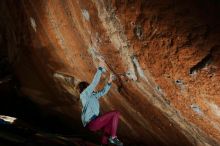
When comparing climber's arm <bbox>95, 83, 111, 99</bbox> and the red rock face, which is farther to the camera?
climber's arm <bbox>95, 83, 111, 99</bbox>

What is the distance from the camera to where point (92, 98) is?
380 cm

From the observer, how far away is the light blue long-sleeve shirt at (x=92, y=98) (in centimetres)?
369

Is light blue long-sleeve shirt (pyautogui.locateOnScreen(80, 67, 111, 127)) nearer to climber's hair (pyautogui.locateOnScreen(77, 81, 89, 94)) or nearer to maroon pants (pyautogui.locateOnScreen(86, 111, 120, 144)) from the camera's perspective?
maroon pants (pyautogui.locateOnScreen(86, 111, 120, 144))

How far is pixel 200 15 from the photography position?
7.43 feet

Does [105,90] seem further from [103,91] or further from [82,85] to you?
[82,85]

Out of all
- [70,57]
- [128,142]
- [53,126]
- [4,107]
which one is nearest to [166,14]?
[70,57]

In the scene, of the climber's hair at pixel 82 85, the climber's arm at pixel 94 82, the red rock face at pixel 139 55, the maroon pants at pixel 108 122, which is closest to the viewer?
the red rock face at pixel 139 55

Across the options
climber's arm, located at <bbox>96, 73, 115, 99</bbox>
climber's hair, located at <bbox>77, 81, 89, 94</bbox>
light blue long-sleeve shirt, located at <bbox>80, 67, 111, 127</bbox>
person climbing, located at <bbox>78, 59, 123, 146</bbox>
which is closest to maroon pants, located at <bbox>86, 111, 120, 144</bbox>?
person climbing, located at <bbox>78, 59, 123, 146</bbox>

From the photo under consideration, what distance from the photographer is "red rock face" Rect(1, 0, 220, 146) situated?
8.02 feet

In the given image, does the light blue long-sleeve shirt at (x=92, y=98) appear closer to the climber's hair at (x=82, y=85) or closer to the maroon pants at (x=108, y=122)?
the maroon pants at (x=108, y=122)

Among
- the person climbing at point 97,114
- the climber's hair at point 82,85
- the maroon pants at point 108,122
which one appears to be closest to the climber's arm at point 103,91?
the person climbing at point 97,114

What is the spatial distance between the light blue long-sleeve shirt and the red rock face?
0.32ft

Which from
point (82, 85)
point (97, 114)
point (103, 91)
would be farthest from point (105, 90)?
point (82, 85)

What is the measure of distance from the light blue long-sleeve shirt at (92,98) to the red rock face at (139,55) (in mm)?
97
